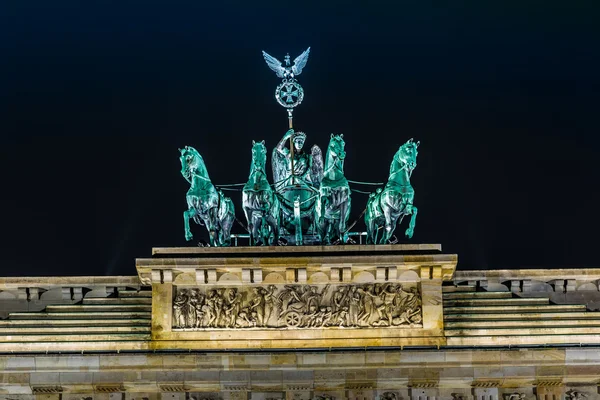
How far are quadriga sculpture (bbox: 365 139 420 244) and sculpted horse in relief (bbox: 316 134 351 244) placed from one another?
0.56 metres

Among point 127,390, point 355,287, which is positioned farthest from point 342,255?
point 127,390

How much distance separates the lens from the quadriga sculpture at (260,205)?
33062mm

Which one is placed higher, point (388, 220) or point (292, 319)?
point (388, 220)

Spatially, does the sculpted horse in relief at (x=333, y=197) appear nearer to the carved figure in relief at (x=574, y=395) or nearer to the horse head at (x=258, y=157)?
the horse head at (x=258, y=157)

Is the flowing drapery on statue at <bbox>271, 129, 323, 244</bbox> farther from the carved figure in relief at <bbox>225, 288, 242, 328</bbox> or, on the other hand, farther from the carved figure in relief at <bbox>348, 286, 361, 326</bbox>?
the carved figure in relief at <bbox>225, 288, 242, 328</bbox>

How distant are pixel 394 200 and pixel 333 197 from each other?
1.22 m

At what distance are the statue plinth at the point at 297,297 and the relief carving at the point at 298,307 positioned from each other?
0.02 m

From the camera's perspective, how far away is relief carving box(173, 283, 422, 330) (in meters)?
32.2

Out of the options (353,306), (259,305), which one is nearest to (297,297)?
(259,305)

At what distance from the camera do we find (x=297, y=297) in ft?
106

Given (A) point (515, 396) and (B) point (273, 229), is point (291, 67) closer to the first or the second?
(B) point (273, 229)

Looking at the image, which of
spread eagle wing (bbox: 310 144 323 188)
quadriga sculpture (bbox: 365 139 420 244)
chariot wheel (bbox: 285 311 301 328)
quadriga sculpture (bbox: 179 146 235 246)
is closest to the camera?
chariot wheel (bbox: 285 311 301 328)

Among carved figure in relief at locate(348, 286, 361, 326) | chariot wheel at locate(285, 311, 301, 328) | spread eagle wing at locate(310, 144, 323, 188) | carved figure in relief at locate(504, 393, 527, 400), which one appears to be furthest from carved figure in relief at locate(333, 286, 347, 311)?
spread eagle wing at locate(310, 144, 323, 188)

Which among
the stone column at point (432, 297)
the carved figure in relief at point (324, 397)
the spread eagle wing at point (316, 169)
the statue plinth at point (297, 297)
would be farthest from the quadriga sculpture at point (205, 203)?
the stone column at point (432, 297)
